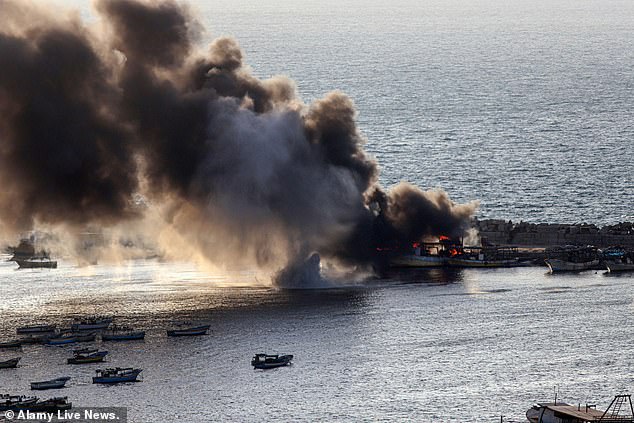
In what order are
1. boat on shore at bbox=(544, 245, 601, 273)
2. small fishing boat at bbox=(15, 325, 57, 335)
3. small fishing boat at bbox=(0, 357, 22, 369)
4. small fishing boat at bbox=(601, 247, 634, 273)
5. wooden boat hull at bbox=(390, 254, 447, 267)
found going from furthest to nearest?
wooden boat hull at bbox=(390, 254, 447, 267), boat on shore at bbox=(544, 245, 601, 273), small fishing boat at bbox=(601, 247, 634, 273), small fishing boat at bbox=(15, 325, 57, 335), small fishing boat at bbox=(0, 357, 22, 369)

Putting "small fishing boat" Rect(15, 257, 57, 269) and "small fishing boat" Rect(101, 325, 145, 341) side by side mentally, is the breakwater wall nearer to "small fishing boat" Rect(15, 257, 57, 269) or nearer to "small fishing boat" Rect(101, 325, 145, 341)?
"small fishing boat" Rect(15, 257, 57, 269)

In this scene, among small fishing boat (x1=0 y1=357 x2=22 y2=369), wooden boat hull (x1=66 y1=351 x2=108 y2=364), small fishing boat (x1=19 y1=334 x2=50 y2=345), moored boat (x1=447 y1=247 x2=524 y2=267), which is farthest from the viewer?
moored boat (x1=447 y1=247 x2=524 y2=267)

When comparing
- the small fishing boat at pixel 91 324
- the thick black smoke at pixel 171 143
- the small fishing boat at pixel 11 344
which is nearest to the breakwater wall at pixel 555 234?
the thick black smoke at pixel 171 143

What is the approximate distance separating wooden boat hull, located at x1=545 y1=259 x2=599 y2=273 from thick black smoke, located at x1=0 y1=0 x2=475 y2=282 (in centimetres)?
1518

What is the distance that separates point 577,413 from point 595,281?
2056 inches

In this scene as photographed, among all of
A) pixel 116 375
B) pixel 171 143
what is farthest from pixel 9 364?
pixel 171 143

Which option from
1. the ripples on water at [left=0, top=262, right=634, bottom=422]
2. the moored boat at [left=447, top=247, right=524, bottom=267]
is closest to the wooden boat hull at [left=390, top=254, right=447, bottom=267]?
the moored boat at [left=447, top=247, right=524, bottom=267]

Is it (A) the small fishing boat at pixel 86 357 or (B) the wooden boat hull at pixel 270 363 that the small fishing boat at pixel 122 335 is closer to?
(A) the small fishing boat at pixel 86 357

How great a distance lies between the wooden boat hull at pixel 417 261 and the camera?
508ft

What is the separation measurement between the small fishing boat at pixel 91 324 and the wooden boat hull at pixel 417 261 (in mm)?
33927

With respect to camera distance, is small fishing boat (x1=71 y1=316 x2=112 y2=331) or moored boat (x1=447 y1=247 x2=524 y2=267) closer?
small fishing boat (x1=71 y1=316 x2=112 y2=331)

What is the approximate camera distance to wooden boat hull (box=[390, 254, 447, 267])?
508ft

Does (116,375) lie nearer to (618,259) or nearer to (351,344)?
(351,344)

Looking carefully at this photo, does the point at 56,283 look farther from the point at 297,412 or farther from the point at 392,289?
the point at 297,412
